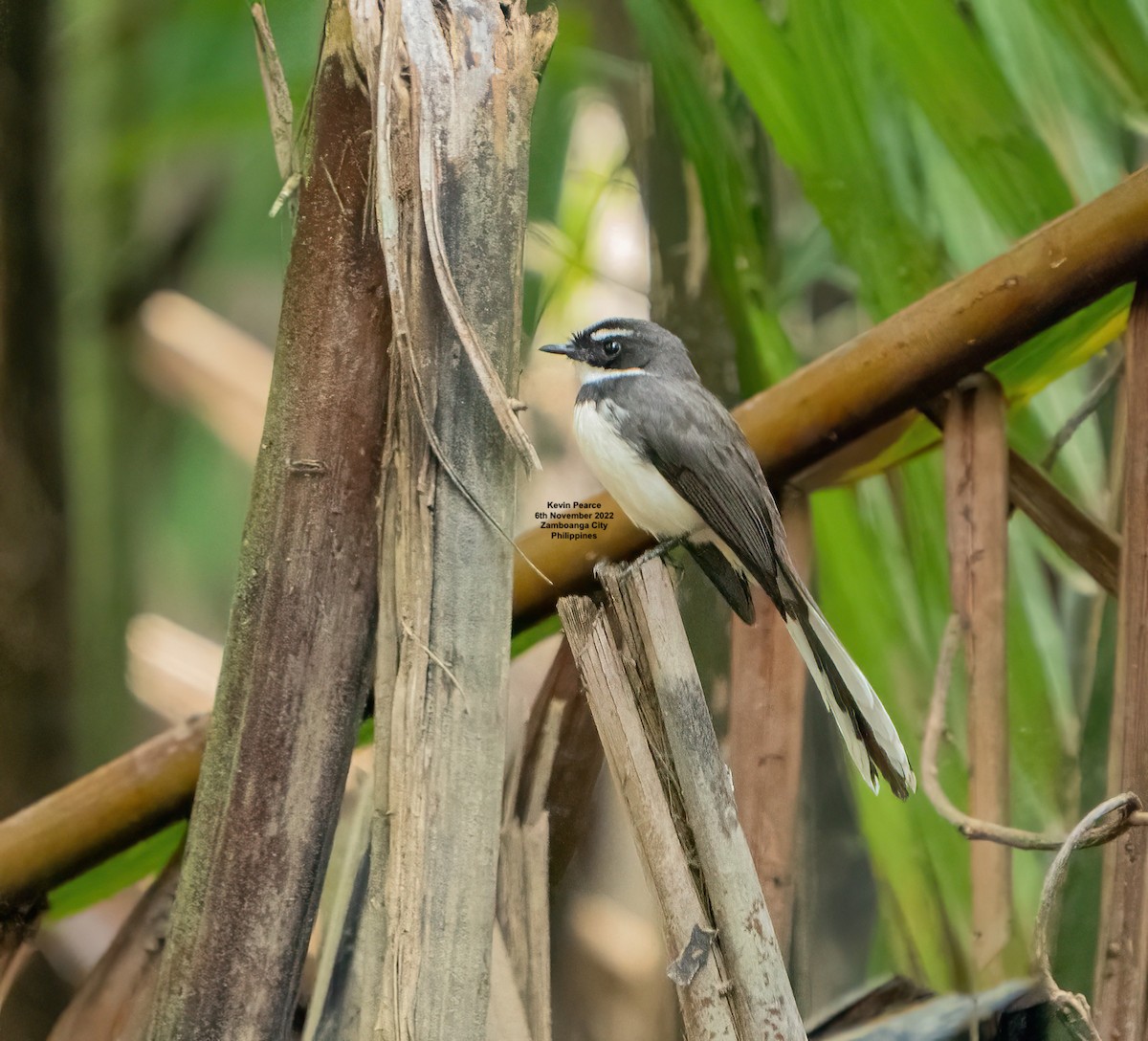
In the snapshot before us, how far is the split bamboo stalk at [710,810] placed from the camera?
80cm

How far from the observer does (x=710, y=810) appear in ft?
2.62

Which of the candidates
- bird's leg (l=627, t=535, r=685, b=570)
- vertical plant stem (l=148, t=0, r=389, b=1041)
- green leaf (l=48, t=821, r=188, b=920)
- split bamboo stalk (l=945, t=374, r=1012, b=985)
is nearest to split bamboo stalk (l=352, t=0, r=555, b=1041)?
vertical plant stem (l=148, t=0, r=389, b=1041)

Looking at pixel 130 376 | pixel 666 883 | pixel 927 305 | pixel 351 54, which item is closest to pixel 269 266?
pixel 130 376

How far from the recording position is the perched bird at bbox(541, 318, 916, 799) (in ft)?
3.49

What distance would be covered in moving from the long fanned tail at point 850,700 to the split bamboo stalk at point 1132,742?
257 mm

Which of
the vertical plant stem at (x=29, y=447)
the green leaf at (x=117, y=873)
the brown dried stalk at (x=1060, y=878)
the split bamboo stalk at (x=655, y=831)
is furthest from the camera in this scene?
the vertical plant stem at (x=29, y=447)

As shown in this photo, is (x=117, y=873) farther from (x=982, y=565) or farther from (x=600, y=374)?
(x=982, y=565)

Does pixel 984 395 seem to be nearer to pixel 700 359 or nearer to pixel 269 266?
pixel 700 359

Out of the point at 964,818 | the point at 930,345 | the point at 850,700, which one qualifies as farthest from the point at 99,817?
the point at 930,345

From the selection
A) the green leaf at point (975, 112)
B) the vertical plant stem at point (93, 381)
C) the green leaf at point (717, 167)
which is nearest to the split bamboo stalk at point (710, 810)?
the green leaf at point (717, 167)

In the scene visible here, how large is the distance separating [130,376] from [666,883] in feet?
3.74

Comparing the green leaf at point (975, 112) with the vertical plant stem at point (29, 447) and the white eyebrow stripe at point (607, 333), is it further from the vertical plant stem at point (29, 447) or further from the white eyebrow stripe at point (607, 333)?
the vertical plant stem at point (29, 447)

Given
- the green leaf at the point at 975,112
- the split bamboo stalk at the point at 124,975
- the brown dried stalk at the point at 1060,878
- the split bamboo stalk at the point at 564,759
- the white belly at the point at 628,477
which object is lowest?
the brown dried stalk at the point at 1060,878

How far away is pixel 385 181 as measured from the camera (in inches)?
35.2
